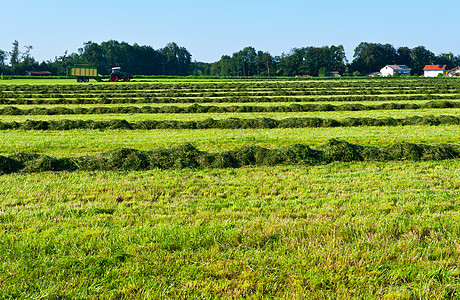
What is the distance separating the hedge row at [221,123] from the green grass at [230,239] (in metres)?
9.48

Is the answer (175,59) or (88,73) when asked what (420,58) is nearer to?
(175,59)

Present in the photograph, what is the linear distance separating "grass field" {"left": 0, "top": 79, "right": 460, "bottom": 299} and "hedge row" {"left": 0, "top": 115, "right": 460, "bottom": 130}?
835 cm

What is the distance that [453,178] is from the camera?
8148 millimetres

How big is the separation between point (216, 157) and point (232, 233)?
491 centimetres

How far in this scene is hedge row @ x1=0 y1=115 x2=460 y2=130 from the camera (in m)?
17.0

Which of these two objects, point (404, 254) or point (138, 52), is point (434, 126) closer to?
point (404, 254)

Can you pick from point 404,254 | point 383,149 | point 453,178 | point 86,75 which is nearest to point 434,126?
point 383,149

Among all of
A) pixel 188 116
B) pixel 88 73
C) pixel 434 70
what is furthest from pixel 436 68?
pixel 188 116

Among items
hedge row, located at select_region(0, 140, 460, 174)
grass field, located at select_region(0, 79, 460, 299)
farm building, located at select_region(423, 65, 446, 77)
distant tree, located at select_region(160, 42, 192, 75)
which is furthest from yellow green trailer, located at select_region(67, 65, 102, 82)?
farm building, located at select_region(423, 65, 446, 77)

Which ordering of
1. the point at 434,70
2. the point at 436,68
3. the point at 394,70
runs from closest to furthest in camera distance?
the point at 436,68 < the point at 434,70 < the point at 394,70

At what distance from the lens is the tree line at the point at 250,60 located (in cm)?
14562

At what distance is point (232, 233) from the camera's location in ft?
16.6

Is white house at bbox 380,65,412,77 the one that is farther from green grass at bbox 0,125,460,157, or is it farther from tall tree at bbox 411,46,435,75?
green grass at bbox 0,125,460,157

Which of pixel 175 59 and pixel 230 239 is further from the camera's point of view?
pixel 175 59
